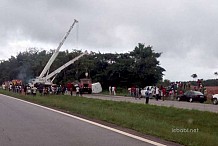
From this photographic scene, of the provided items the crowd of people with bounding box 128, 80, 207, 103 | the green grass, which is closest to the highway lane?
the green grass

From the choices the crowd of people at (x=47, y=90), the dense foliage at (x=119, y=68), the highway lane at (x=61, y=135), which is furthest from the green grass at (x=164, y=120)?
the dense foliage at (x=119, y=68)

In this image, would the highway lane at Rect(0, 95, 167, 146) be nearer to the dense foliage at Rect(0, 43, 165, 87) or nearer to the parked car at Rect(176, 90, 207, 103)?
the parked car at Rect(176, 90, 207, 103)

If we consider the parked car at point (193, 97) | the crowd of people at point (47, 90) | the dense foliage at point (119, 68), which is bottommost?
the parked car at point (193, 97)

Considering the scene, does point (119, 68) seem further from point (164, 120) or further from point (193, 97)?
point (164, 120)

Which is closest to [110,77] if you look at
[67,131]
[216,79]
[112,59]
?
[112,59]

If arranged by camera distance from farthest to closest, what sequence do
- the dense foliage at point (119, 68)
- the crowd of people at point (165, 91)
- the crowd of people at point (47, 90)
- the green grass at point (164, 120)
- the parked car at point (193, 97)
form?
the dense foliage at point (119, 68) < the crowd of people at point (47, 90) < the crowd of people at point (165, 91) < the parked car at point (193, 97) < the green grass at point (164, 120)

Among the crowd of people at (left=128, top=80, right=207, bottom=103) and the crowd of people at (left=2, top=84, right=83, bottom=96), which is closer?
the crowd of people at (left=128, top=80, right=207, bottom=103)

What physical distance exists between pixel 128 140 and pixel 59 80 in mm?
73642

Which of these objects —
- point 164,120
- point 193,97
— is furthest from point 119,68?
point 164,120

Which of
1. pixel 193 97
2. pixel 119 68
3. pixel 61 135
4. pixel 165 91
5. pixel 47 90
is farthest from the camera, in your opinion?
pixel 119 68

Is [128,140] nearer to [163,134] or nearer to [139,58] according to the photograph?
[163,134]

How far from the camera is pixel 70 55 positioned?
3361 inches

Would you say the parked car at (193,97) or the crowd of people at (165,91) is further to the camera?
the crowd of people at (165,91)

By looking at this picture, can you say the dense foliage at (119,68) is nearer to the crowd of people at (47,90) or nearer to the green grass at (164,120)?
the crowd of people at (47,90)
